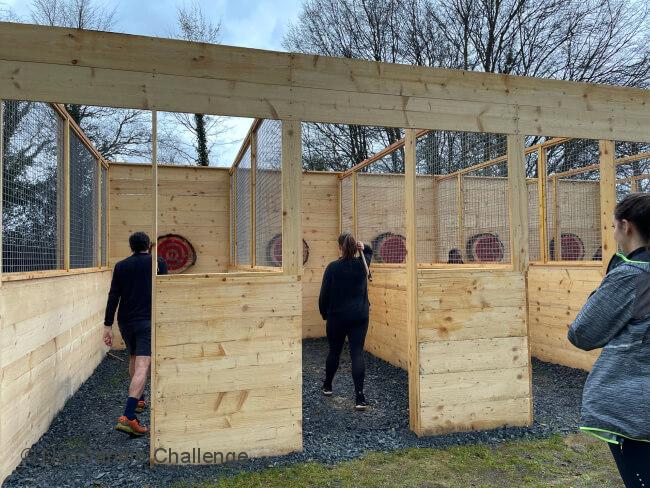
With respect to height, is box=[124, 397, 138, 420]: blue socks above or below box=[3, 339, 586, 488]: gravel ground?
above

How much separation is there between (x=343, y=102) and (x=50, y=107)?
264cm

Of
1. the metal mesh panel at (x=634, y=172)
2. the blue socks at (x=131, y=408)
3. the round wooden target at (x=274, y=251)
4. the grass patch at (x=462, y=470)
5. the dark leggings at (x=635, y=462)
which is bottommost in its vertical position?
the grass patch at (x=462, y=470)

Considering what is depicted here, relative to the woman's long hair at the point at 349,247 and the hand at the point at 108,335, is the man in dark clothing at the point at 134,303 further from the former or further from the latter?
the woman's long hair at the point at 349,247

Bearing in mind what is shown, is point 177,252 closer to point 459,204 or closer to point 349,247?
point 349,247

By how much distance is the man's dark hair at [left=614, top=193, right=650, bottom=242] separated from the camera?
62.0 inches

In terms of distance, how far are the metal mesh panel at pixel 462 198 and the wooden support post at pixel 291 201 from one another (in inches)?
59.2

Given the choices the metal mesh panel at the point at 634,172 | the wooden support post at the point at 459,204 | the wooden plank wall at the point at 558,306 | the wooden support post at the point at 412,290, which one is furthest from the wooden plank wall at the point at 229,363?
the metal mesh panel at the point at 634,172

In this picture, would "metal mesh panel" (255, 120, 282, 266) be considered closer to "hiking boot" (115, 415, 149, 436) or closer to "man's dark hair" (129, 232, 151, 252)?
"man's dark hair" (129, 232, 151, 252)

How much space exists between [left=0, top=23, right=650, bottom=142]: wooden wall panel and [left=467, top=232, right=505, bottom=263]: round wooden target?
1410 millimetres

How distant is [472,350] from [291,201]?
1901 millimetres

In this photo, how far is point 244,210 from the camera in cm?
618

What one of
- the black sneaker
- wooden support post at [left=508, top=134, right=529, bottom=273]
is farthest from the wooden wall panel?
the black sneaker

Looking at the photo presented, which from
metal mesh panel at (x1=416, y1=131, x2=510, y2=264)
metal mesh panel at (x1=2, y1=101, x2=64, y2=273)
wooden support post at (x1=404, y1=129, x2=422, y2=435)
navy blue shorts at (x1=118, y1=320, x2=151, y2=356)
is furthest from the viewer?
metal mesh panel at (x1=416, y1=131, x2=510, y2=264)

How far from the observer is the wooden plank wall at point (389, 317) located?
5816 mm
